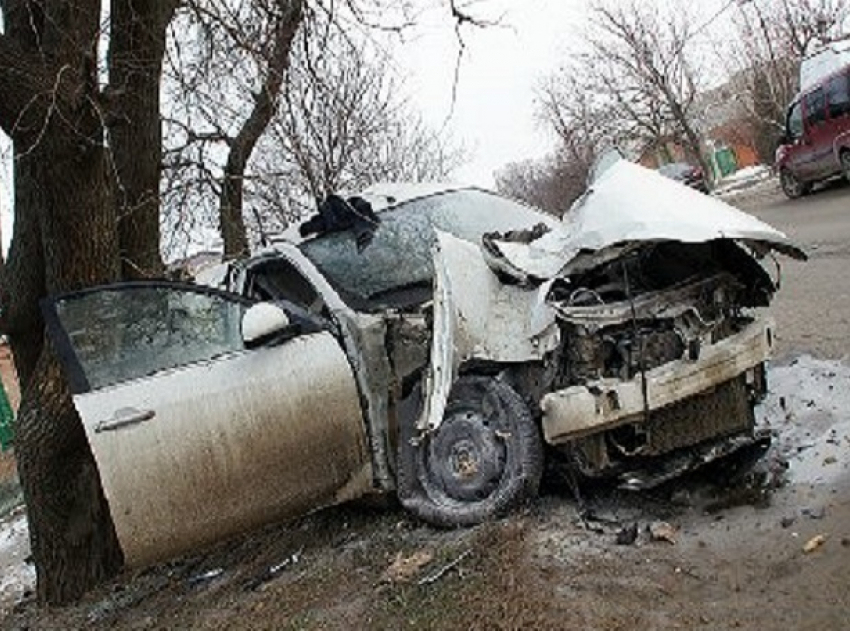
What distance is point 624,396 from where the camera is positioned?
443cm

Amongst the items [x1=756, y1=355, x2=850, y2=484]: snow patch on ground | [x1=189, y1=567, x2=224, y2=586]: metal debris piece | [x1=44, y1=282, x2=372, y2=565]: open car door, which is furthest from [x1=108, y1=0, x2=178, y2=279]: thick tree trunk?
[x1=756, y1=355, x2=850, y2=484]: snow patch on ground

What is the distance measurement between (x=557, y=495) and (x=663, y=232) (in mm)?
1420

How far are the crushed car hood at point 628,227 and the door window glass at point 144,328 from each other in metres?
1.43

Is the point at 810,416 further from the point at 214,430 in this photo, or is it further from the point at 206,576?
→ the point at 206,576

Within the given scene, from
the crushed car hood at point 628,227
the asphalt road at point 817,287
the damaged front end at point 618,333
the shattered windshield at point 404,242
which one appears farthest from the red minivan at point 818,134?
the damaged front end at point 618,333

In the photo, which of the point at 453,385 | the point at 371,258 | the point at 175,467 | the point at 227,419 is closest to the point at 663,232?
the point at 453,385

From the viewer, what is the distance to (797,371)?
606 centimetres

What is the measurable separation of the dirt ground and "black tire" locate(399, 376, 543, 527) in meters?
0.12

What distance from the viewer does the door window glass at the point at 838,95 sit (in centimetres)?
1614

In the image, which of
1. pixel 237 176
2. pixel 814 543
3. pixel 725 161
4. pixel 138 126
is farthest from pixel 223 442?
pixel 725 161

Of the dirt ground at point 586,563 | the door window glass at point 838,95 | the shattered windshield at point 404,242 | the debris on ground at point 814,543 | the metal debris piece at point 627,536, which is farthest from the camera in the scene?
the door window glass at point 838,95

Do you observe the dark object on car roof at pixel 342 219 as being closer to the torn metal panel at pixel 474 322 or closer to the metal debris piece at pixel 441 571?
the torn metal panel at pixel 474 322

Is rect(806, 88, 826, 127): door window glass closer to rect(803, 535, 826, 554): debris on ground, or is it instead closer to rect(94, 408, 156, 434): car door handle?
rect(803, 535, 826, 554): debris on ground

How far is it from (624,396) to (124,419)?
2320mm
